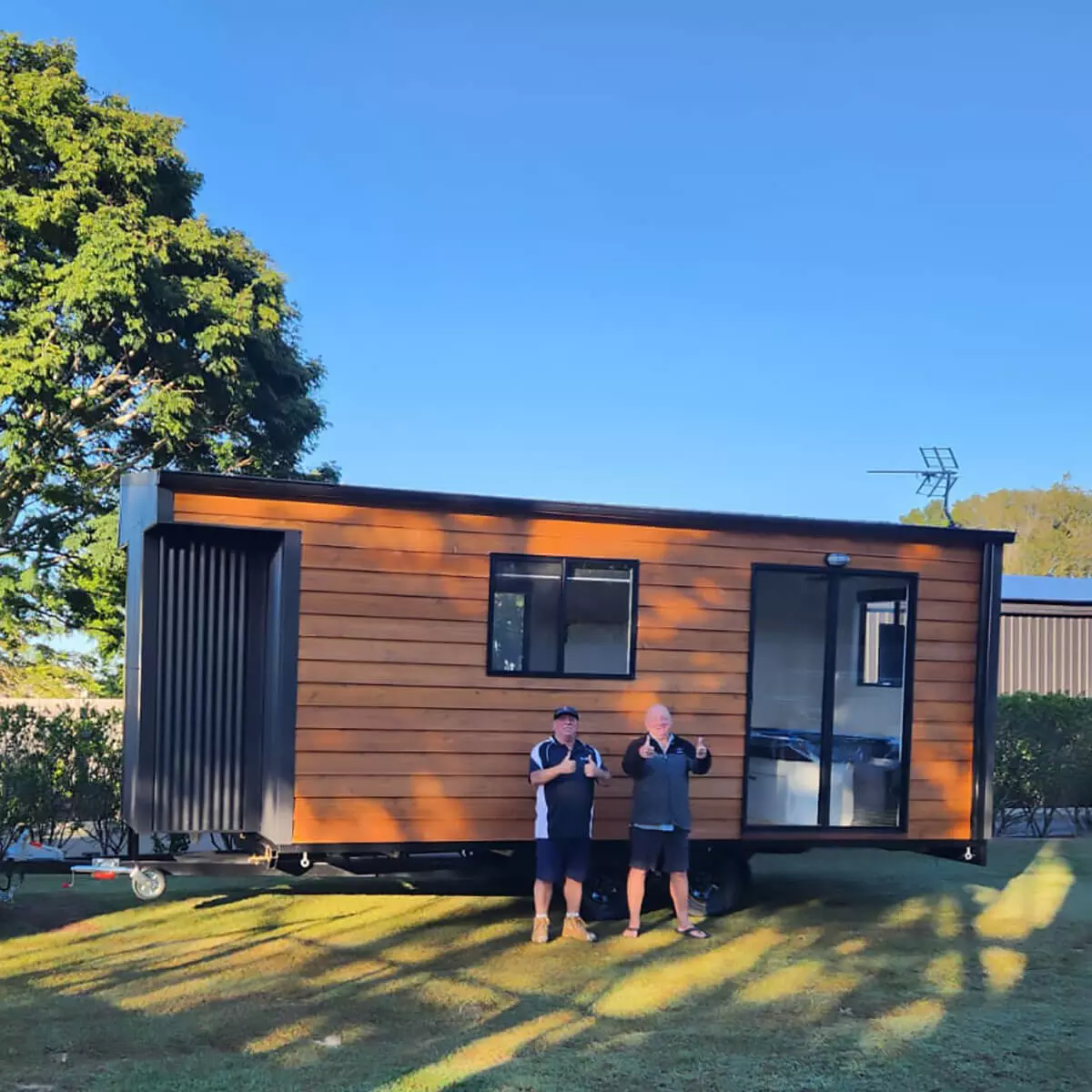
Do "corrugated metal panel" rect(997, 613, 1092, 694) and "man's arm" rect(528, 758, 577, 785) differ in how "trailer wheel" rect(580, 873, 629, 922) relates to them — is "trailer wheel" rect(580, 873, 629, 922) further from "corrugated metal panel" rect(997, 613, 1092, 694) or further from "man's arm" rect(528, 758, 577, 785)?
"corrugated metal panel" rect(997, 613, 1092, 694)

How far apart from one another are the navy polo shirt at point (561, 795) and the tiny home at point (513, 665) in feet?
0.86

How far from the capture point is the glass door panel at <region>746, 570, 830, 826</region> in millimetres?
7426

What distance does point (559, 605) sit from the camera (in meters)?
6.74

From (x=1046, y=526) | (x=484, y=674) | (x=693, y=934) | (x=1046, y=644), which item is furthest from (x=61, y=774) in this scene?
(x=1046, y=526)

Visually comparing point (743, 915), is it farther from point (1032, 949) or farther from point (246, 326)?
point (246, 326)

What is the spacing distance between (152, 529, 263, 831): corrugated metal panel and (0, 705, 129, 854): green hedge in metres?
2.24

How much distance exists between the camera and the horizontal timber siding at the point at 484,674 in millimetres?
6277

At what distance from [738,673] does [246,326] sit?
8.47 meters

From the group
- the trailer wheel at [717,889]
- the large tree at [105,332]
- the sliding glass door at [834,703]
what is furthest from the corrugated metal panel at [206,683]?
the large tree at [105,332]

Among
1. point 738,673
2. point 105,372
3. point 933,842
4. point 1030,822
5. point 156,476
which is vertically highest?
point 105,372

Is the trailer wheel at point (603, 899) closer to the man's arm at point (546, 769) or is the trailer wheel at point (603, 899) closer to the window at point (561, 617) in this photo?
the man's arm at point (546, 769)

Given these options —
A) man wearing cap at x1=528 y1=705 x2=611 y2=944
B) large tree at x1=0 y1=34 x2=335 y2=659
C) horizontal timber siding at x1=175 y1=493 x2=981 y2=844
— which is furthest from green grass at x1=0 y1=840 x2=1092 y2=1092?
large tree at x1=0 y1=34 x2=335 y2=659

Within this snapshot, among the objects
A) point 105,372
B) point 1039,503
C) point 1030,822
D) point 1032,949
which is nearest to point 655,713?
point 1032,949

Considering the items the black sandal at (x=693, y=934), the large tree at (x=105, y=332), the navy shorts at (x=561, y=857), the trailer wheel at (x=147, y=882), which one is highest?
the large tree at (x=105, y=332)
